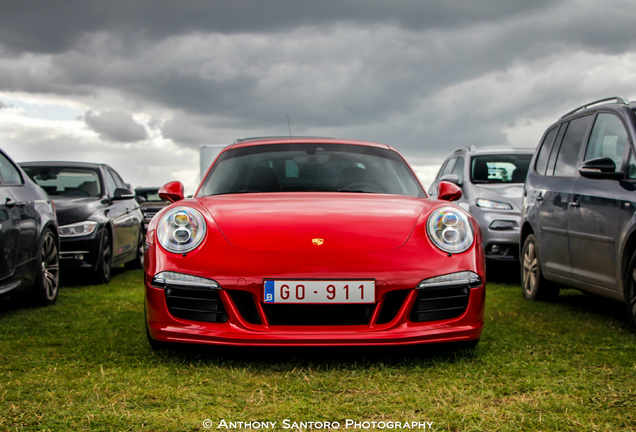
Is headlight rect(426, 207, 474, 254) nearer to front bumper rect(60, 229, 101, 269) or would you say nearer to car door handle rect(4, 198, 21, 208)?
car door handle rect(4, 198, 21, 208)

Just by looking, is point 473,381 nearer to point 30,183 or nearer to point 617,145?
point 617,145

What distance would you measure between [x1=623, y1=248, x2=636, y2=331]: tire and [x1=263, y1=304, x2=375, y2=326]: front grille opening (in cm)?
207

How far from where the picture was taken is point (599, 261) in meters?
5.50

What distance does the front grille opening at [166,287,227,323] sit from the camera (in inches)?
155

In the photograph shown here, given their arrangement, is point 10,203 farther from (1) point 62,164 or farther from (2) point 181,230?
(1) point 62,164

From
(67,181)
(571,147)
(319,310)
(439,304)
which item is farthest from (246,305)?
(67,181)

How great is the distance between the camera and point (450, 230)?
164 inches

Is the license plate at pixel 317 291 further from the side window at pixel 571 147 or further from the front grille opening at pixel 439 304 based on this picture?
the side window at pixel 571 147

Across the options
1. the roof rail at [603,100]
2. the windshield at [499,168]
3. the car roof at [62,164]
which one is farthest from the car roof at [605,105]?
the car roof at [62,164]

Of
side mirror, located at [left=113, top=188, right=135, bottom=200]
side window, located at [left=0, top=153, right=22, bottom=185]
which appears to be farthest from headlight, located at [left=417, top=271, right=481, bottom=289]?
side mirror, located at [left=113, top=188, right=135, bottom=200]

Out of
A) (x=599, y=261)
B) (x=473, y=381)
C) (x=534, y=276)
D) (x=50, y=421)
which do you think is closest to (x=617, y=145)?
(x=599, y=261)

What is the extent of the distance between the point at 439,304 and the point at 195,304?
4.23ft

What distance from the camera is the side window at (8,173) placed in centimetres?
599

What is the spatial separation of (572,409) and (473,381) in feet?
1.95
